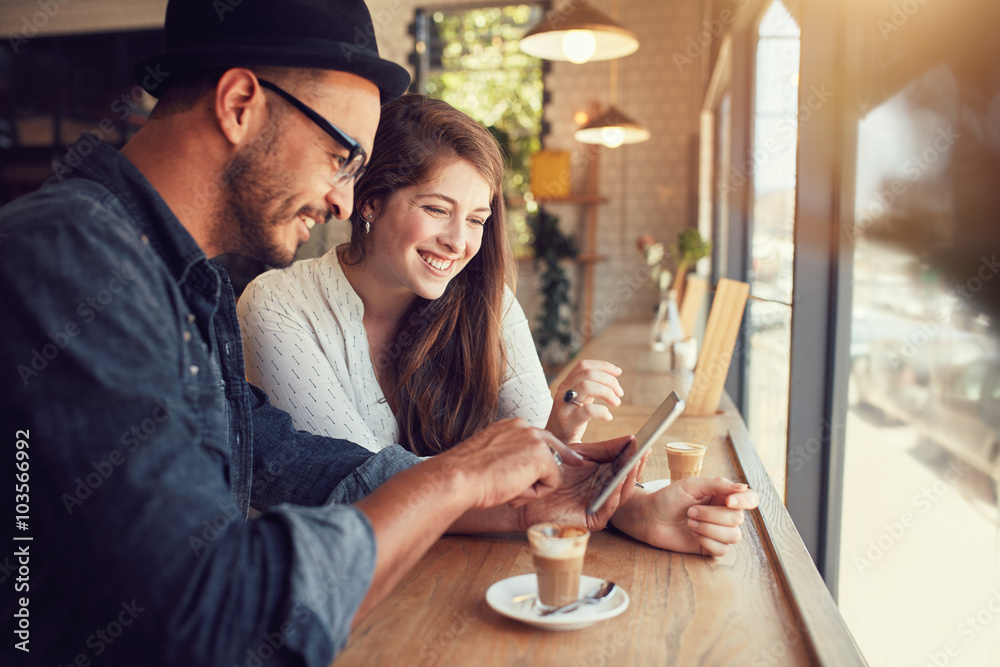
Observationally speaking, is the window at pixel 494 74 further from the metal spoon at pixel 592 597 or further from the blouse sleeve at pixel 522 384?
the metal spoon at pixel 592 597

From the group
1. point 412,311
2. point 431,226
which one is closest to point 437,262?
point 431,226

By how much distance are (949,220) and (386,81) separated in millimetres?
1107

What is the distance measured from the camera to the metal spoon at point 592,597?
95cm

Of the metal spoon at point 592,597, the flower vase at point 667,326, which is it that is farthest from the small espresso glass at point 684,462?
the flower vase at point 667,326

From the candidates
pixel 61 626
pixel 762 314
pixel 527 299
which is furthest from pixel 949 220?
pixel 527 299

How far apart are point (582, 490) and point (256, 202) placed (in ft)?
2.31

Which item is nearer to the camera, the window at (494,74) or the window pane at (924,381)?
the window pane at (924,381)

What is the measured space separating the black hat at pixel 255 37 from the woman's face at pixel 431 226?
72cm

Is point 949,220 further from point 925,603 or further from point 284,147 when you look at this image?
point 284,147

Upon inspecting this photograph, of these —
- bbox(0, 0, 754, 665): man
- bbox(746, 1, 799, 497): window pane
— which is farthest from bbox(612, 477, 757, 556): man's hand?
bbox(746, 1, 799, 497): window pane

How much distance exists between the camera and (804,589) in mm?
1032

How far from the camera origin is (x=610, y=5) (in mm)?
7055

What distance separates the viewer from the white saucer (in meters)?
0.91

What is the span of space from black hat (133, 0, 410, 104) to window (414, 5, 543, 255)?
20.9 feet
